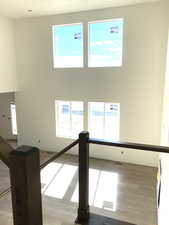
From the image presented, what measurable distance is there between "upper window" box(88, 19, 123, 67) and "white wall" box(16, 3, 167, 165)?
0.18 meters

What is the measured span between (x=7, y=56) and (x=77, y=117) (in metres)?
3.24

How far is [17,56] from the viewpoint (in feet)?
21.5

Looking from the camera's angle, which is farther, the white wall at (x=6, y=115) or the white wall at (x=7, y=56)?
the white wall at (x=6, y=115)

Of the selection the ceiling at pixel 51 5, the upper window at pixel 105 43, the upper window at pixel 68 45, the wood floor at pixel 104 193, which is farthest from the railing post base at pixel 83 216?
the ceiling at pixel 51 5

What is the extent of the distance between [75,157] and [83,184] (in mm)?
4278

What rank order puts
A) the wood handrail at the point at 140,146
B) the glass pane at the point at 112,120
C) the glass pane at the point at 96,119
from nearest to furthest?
the wood handrail at the point at 140,146, the glass pane at the point at 112,120, the glass pane at the point at 96,119

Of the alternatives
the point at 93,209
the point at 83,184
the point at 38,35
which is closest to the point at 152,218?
the point at 93,209

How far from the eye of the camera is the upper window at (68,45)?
226 inches

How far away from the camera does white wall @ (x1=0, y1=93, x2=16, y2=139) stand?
8148 mm

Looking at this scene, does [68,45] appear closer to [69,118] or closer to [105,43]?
[105,43]

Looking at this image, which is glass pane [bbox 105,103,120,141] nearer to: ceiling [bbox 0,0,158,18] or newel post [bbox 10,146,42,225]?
ceiling [bbox 0,0,158,18]

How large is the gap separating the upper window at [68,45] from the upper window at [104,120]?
5.07 feet

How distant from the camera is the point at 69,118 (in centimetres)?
643

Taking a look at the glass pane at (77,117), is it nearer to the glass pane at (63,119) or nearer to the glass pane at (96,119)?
the glass pane at (63,119)
